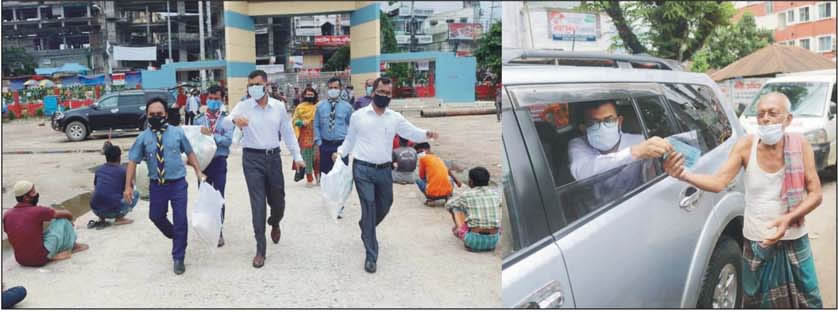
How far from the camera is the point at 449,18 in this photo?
239cm

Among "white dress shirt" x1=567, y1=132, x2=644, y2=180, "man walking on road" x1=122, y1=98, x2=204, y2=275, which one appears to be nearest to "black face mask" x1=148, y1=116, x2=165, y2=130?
"man walking on road" x1=122, y1=98, x2=204, y2=275

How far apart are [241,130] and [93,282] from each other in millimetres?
721

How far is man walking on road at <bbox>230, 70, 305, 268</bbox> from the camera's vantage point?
2.31 metres

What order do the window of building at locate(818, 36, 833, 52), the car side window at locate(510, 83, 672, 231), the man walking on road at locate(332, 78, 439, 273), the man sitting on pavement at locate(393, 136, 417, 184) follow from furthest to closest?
the window of building at locate(818, 36, 833, 52) → the man sitting on pavement at locate(393, 136, 417, 184) → the man walking on road at locate(332, 78, 439, 273) → the car side window at locate(510, 83, 672, 231)

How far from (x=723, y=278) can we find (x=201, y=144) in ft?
6.04

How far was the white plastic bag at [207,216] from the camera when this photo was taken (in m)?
2.15

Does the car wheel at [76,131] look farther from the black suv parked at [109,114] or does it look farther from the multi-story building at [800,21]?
the multi-story building at [800,21]

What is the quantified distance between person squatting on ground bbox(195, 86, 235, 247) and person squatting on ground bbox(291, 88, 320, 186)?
0.90 ft

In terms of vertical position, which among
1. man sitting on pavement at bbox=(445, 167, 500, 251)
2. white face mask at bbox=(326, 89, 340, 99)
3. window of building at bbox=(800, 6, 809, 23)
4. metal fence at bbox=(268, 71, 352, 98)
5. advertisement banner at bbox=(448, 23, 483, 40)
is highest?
window of building at bbox=(800, 6, 809, 23)

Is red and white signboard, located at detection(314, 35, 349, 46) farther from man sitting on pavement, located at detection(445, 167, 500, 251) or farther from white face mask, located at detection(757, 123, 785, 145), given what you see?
white face mask, located at detection(757, 123, 785, 145)

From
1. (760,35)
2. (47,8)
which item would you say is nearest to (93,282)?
(47,8)

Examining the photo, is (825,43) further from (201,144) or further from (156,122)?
(156,122)

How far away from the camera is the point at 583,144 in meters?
1.79

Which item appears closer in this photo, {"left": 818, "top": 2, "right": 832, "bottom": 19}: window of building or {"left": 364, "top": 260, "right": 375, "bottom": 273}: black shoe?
{"left": 364, "top": 260, "right": 375, "bottom": 273}: black shoe
